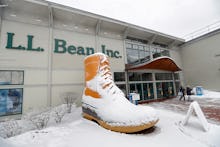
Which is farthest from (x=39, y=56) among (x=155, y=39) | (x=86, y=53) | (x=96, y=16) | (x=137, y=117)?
(x=155, y=39)

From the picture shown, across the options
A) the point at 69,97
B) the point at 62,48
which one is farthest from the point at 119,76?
the point at 62,48

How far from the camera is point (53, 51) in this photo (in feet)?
23.4

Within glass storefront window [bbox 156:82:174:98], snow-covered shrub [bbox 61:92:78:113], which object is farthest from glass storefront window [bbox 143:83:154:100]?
snow-covered shrub [bbox 61:92:78:113]

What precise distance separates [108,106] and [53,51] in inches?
218

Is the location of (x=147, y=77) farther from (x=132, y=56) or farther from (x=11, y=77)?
(x=11, y=77)

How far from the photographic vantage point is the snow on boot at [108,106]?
303 centimetres

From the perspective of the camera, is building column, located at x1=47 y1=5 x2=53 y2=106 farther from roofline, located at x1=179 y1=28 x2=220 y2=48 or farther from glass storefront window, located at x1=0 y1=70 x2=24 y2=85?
roofline, located at x1=179 y1=28 x2=220 y2=48

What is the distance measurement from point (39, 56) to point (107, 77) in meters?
4.86

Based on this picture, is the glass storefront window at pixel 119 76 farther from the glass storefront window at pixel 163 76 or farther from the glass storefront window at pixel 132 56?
the glass storefront window at pixel 163 76

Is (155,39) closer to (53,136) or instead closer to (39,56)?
(39,56)

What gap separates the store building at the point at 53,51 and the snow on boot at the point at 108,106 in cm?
317

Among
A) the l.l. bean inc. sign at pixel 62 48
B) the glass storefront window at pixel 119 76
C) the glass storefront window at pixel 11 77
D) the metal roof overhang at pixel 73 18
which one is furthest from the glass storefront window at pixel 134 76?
the glass storefront window at pixel 11 77

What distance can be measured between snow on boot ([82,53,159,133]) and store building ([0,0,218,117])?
317cm

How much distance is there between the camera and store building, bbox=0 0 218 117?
602 centimetres
